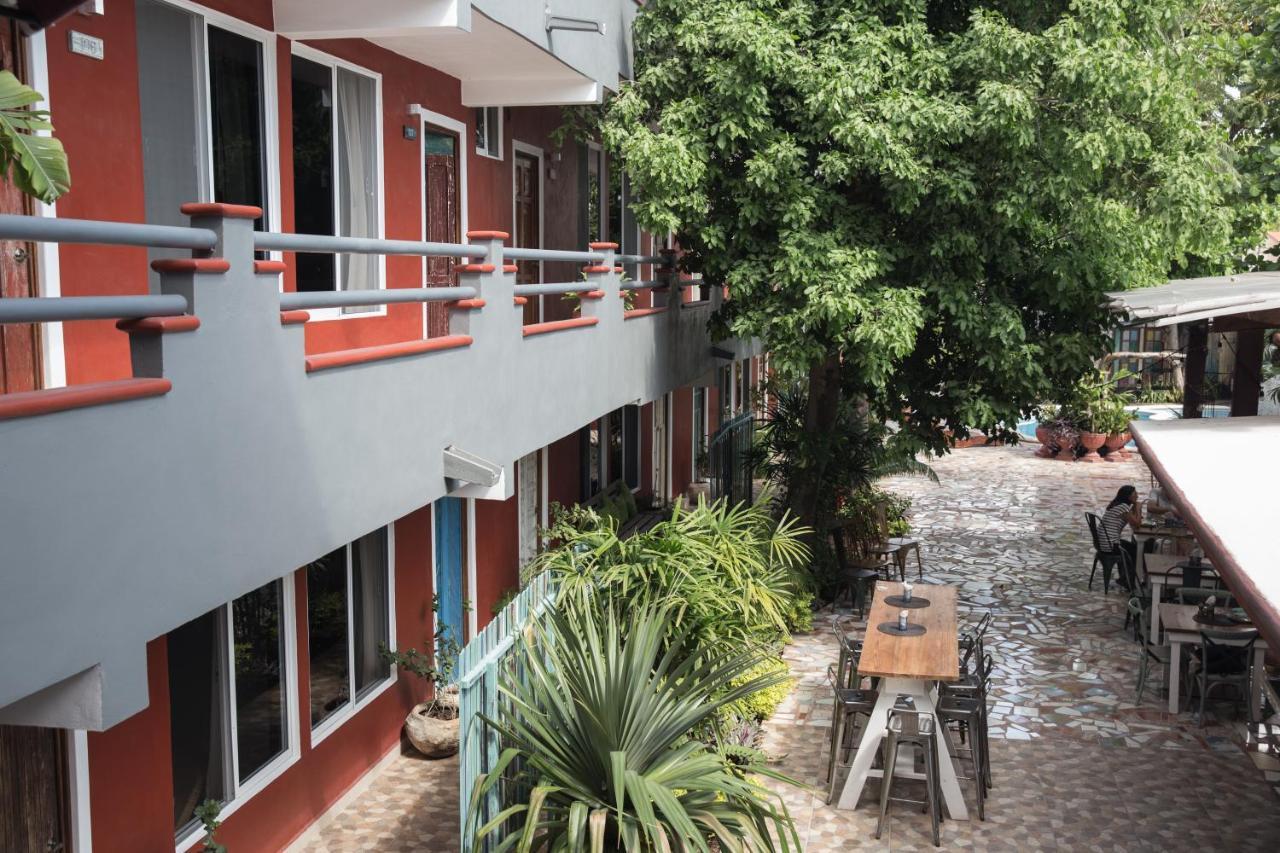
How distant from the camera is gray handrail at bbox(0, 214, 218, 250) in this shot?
378cm

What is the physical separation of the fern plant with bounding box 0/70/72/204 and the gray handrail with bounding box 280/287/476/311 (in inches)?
48.9

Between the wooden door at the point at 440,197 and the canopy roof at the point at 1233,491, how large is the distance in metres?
6.38

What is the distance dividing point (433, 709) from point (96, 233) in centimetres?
769

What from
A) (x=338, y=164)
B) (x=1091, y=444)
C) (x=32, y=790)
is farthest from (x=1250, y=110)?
(x=32, y=790)

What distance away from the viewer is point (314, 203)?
8859 mm

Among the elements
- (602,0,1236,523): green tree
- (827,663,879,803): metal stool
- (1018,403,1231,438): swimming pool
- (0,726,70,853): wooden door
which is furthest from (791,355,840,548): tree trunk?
(1018,403,1231,438): swimming pool

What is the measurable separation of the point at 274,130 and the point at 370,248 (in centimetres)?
221

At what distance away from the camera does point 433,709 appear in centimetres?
1112

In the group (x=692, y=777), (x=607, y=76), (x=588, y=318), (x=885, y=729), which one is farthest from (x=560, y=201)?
(x=692, y=777)

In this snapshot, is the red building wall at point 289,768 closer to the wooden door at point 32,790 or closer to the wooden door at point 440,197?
the wooden door at point 32,790

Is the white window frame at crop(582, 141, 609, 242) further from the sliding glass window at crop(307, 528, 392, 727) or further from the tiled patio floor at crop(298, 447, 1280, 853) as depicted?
the sliding glass window at crop(307, 528, 392, 727)

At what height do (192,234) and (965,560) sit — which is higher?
(192,234)

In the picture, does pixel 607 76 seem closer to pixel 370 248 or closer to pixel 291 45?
pixel 291 45

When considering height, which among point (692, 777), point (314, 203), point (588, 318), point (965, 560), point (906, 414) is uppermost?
point (314, 203)
